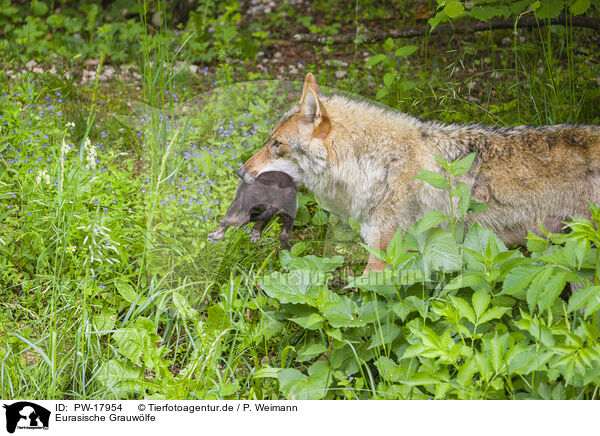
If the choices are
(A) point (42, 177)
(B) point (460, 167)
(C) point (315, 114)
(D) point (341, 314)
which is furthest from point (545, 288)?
(A) point (42, 177)

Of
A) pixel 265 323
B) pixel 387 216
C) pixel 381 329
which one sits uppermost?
pixel 387 216

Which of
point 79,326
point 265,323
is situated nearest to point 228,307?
point 265,323

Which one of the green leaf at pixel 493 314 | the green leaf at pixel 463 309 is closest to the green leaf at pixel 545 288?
the green leaf at pixel 493 314

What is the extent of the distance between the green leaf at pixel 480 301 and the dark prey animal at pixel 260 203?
1652mm

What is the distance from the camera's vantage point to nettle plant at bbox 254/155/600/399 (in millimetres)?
2881

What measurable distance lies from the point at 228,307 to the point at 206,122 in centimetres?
222

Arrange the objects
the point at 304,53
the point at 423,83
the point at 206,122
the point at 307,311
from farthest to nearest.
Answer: the point at 304,53, the point at 423,83, the point at 206,122, the point at 307,311

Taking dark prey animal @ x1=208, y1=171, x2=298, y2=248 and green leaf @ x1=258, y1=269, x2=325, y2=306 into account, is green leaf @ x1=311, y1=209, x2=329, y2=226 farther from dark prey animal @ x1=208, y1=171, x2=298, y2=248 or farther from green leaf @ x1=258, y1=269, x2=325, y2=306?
green leaf @ x1=258, y1=269, x2=325, y2=306

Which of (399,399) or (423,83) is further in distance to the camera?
(423,83)

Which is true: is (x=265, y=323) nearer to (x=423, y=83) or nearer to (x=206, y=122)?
(x=206, y=122)

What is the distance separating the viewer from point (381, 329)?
10.9 feet

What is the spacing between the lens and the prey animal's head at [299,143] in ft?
12.9
